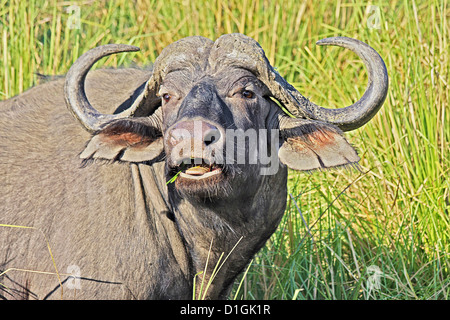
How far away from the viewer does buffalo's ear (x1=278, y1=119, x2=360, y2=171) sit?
4012mm

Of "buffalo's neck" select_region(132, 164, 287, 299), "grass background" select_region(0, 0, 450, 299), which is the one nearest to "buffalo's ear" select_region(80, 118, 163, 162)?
"buffalo's neck" select_region(132, 164, 287, 299)

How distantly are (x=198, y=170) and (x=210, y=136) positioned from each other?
11.4 inches

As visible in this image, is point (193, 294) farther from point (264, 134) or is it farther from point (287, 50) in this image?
point (287, 50)

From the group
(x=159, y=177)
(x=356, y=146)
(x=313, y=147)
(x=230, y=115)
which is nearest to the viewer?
(x=230, y=115)

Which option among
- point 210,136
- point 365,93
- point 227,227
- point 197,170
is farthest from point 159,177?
point 365,93

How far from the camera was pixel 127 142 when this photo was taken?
425cm

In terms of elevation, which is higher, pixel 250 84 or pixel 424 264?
pixel 250 84

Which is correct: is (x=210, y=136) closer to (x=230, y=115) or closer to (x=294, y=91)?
(x=230, y=115)

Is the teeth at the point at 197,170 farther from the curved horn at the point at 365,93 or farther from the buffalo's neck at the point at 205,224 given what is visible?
the curved horn at the point at 365,93

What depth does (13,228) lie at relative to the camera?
4180 millimetres

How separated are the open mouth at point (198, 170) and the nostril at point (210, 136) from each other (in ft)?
0.62
